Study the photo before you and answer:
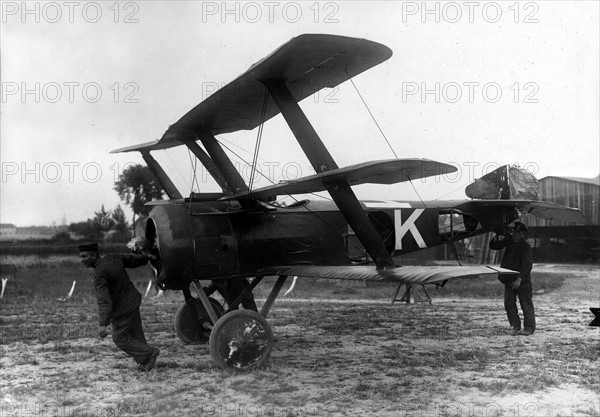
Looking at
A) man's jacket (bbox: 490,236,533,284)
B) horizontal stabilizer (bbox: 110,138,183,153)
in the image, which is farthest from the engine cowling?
man's jacket (bbox: 490,236,533,284)

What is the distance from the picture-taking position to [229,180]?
808 cm

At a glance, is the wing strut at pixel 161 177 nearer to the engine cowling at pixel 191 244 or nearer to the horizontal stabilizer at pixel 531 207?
the engine cowling at pixel 191 244

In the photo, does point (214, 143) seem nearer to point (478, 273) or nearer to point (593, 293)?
point (478, 273)

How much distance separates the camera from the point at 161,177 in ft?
30.2

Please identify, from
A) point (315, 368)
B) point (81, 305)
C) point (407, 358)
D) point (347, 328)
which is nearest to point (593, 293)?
point (347, 328)

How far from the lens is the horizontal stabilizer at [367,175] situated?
5730mm

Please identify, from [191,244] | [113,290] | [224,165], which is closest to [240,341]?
[191,244]

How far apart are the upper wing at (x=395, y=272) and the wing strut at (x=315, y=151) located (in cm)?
32

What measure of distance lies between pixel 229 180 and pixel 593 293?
14.2m

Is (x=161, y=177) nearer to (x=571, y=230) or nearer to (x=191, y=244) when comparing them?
(x=191, y=244)

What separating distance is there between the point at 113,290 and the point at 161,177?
8.81 ft

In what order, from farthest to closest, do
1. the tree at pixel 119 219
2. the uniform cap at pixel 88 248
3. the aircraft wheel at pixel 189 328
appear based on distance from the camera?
the tree at pixel 119 219, the aircraft wheel at pixel 189 328, the uniform cap at pixel 88 248

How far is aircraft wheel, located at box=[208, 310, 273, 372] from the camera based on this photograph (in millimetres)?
6789

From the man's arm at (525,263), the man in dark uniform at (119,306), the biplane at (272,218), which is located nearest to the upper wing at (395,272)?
the biplane at (272,218)
